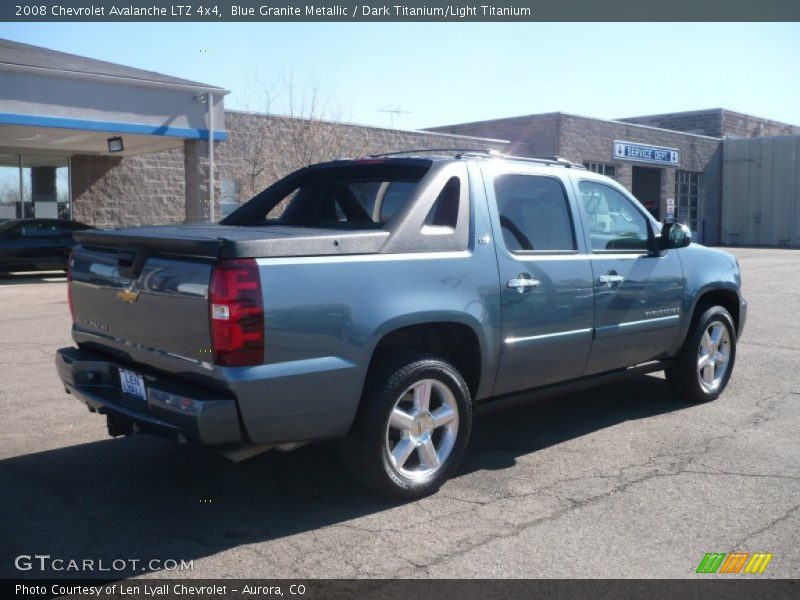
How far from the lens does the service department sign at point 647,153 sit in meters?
36.2

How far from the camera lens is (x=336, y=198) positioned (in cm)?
586

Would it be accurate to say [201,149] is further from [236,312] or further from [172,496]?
[236,312]

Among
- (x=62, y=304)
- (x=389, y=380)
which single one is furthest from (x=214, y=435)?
(x=62, y=304)

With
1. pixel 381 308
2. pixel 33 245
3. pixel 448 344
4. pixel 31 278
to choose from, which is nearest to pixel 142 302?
pixel 381 308

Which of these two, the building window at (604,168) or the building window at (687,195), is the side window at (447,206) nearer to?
the building window at (604,168)

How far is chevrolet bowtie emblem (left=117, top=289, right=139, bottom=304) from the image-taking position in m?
4.35

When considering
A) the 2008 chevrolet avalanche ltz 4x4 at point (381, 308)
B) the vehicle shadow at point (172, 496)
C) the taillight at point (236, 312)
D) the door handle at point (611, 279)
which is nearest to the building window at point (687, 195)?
the 2008 chevrolet avalanche ltz 4x4 at point (381, 308)

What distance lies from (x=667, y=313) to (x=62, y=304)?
427 inches

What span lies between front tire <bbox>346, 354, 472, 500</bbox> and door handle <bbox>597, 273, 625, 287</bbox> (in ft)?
4.88

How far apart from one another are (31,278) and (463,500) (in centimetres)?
1776

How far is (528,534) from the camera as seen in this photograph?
4113 mm

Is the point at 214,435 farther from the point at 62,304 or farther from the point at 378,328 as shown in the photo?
the point at 62,304

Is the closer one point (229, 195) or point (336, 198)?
point (336, 198)

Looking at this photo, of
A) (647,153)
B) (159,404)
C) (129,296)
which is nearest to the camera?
(159,404)
